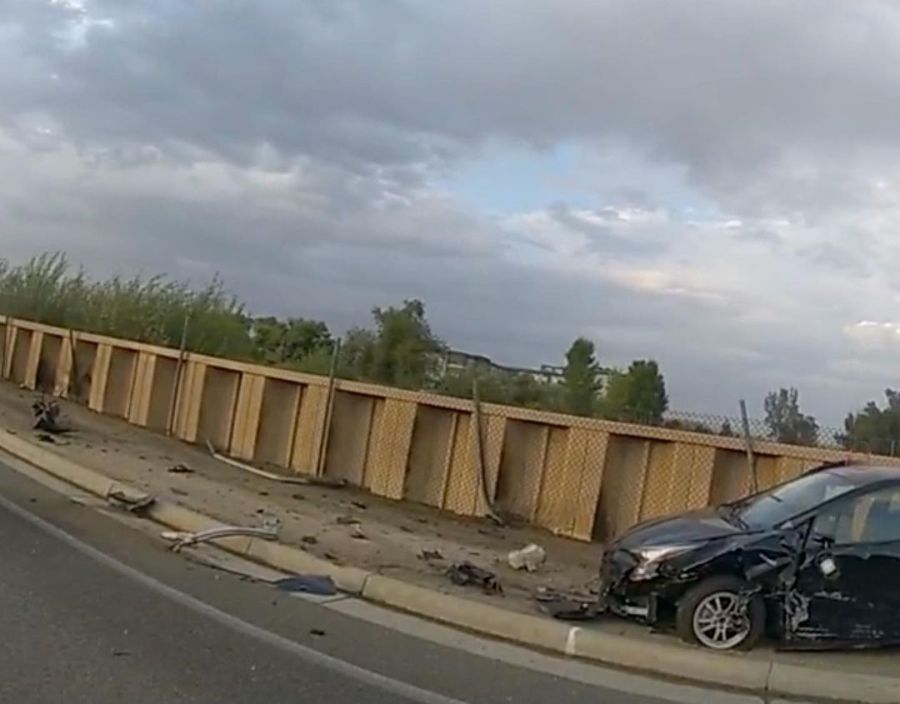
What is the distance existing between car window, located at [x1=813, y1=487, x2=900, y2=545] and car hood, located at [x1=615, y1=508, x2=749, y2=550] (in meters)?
0.60

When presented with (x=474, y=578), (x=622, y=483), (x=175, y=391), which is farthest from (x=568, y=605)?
(x=175, y=391)

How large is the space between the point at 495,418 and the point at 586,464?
5.34 ft

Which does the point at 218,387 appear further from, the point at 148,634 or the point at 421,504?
the point at 148,634

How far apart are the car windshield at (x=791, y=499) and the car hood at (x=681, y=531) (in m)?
0.20

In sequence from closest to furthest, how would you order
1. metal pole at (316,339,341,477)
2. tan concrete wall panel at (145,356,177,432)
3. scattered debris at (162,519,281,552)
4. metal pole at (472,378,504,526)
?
scattered debris at (162,519,281,552) → metal pole at (472,378,504,526) → metal pole at (316,339,341,477) → tan concrete wall panel at (145,356,177,432)

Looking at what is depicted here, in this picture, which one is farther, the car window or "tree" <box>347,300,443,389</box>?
"tree" <box>347,300,443,389</box>

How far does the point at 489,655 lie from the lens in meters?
7.38

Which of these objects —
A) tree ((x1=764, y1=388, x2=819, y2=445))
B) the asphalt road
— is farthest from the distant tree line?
the asphalt road

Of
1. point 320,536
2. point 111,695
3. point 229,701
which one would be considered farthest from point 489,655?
point 320,536

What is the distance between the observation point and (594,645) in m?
7.64

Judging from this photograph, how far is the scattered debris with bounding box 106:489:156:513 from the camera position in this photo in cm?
1185

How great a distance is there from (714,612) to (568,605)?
128 centimetres

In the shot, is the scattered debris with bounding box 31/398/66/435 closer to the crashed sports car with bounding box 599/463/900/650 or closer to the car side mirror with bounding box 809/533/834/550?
the crashed sports car with bounding box 599/463/900/650

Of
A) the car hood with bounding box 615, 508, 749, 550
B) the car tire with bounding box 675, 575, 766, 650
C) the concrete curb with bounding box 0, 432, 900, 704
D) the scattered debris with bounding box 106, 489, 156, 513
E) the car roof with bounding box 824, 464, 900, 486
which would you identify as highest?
the car roof with bounding box 824, 464, 900, 486
